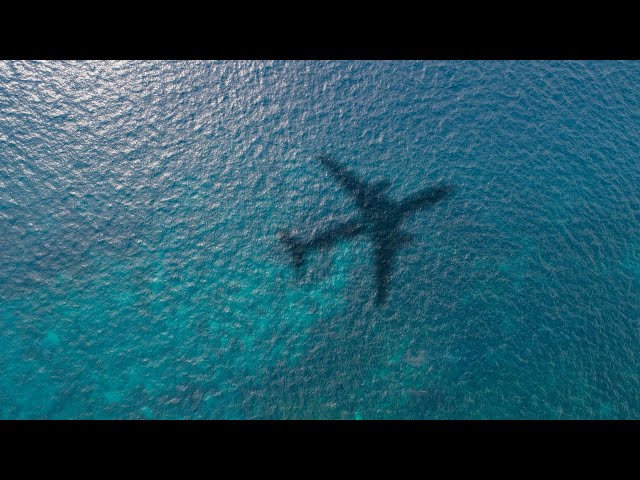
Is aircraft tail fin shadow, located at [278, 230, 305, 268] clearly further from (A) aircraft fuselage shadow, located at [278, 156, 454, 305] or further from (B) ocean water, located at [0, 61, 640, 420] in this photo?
(B) ocean water, located at [0, 61, 640, 420]

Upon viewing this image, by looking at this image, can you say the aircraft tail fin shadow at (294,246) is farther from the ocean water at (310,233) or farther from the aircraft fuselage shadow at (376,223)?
the ocean water at (310,233)

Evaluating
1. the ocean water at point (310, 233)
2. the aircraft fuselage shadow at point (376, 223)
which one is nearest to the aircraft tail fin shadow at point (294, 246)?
the aircraft fuselage shadow at point (376, 223)

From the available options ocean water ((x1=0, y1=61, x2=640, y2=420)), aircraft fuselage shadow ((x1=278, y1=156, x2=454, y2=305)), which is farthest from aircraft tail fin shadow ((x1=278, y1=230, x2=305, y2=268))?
ocean water ((x1=0, y1=61, x2=640, y2=420))

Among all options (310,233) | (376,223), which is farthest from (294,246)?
(376,223)

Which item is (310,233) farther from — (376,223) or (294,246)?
(376,223)

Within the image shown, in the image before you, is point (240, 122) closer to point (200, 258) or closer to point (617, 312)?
point (200, 258)

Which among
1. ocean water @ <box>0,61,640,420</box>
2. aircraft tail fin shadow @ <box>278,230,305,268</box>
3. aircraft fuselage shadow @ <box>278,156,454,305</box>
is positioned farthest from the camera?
aircraft fuselage shadow @ <box>278,156,454,305</box>

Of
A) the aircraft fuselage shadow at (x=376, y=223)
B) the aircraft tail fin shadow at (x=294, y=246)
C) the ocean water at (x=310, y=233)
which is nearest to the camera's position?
the ocean water at (x=310, y=233)
